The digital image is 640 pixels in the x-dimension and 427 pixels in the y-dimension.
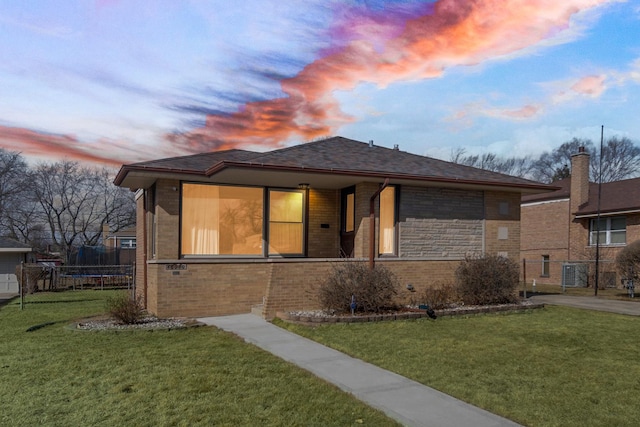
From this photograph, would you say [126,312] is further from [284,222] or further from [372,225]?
[372,225]

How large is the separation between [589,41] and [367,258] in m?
8.24

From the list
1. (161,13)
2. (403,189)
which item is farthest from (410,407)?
(161,13)

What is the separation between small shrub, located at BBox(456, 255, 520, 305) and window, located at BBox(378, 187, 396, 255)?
1977 millimetres

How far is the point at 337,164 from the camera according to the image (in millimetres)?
12000

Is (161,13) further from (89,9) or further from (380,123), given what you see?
(380,123)

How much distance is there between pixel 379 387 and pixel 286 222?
8067 millimetres

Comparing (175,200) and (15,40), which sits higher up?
(15,40)

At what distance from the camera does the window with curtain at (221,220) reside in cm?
1214

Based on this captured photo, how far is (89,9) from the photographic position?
37.8 ft

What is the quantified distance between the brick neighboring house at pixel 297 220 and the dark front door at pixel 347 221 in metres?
0.03

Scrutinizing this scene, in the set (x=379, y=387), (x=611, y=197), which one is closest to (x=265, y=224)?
(x=379, y=387)

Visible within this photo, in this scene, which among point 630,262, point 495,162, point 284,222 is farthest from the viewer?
point 495,162

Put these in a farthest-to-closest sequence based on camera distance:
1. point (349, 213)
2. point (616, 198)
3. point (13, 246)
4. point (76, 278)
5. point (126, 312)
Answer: point (76, 278), point (616, 198), point (13, 246), point (349, 213), point (126, 312)

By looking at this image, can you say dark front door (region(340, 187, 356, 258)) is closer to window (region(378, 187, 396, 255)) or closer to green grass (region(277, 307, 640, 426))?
window (region(378, 187, 396, 255))
